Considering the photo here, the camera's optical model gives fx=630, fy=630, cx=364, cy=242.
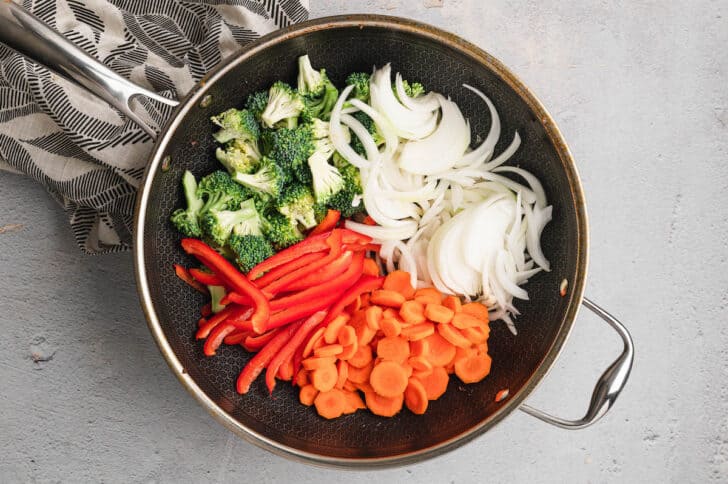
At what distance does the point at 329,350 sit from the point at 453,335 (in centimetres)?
36

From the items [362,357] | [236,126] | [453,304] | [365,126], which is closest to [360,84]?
[365,126]

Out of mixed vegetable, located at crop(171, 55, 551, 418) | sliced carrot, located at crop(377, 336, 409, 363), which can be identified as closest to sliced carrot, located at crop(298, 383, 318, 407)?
mixed vegetable, located at crop(171, 55, 551, 418)

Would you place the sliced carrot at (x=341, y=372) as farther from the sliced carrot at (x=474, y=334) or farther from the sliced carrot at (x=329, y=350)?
the sliced carrot at (x=474, y=334)

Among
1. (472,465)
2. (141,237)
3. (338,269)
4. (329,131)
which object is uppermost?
(329,131)

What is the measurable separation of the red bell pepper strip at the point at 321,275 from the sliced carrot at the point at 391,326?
0.65ft

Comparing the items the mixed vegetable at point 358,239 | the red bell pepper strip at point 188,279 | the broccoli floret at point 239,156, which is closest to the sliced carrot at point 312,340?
the mixed vegetable at point 358,239

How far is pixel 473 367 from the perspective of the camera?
1.89 meters

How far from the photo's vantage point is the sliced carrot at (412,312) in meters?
1.84

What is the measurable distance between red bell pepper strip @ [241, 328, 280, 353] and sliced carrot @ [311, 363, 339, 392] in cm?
16

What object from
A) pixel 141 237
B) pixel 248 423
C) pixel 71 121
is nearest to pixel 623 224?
pixel 248 423

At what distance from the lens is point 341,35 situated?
5.83 ft

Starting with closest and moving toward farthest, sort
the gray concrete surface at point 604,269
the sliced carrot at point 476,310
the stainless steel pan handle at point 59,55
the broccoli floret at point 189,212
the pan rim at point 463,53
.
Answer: the stainless steel pan handle at point 59,55 < the pan rim at point 463,53 < the broccoli floret at point 189,212 < the sliced carrot at point 476,310 < the gray concrete surface at point 604,269

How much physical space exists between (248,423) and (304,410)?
0.17 metres

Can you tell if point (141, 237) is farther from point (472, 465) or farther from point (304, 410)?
point (472, 465)
